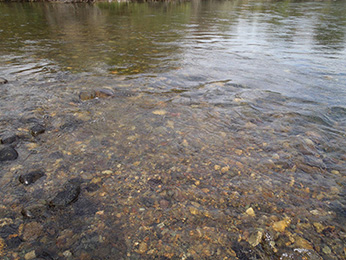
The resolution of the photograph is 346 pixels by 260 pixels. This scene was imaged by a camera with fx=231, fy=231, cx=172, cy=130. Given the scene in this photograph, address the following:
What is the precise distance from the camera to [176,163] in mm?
2814

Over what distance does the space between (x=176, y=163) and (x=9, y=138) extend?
2.28 m

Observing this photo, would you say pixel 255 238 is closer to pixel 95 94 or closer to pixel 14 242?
pixel 14 242

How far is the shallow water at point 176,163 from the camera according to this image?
1916 mm

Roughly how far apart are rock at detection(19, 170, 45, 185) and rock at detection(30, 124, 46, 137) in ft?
3.06

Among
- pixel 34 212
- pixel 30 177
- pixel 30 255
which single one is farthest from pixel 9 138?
pixel 30 255

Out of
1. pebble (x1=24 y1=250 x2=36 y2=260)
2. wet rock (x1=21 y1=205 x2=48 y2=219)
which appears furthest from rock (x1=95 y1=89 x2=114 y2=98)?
pebble (x1=24 y1=250 x2=36 y2=260)

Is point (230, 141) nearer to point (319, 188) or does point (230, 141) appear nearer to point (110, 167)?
point (319, 188)

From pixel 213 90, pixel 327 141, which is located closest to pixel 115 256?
pixel 327 141

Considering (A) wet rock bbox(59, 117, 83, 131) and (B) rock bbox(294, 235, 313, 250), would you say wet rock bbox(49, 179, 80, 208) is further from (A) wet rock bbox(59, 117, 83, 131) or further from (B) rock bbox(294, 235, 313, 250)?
(B) rock bbox(294, 235, 313, 250)

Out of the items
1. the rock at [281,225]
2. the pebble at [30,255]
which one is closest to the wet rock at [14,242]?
the pebble at [30,255]

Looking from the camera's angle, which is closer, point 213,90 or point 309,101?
point 309,101

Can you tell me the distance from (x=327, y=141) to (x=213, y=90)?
2.35 metres

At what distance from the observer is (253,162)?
2822mm

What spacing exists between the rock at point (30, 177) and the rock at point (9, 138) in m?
0.88
